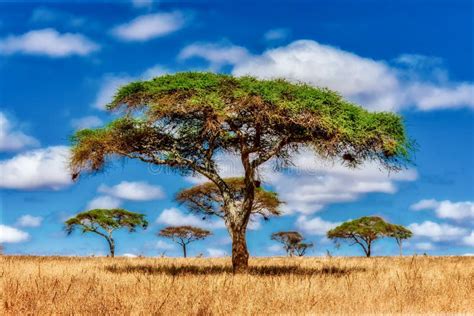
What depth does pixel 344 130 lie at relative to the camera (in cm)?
1850

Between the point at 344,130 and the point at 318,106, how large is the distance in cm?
118

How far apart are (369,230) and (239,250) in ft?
151

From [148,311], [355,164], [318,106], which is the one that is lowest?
[148,311]

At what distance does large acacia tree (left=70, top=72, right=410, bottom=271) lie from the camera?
60.7ft

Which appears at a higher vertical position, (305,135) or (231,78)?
(231,78)

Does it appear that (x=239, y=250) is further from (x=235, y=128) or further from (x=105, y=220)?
(x=105, y=220)

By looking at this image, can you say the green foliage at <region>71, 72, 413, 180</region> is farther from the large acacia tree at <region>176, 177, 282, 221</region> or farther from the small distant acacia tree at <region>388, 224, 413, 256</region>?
the small distant acacia tree at <region>388, 224, 413, 256</region>

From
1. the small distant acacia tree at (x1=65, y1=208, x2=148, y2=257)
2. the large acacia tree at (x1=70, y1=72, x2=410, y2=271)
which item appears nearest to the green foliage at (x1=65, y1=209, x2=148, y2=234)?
the small distant acacia tree at (x1=65, y1=208, x2=148, y2=257)

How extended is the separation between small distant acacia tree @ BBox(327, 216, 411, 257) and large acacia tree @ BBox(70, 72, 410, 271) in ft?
144

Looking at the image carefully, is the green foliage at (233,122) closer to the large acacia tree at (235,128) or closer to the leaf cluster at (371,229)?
the large acacia tree at (235,128)

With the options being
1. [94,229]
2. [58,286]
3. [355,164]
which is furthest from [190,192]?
[58,286]

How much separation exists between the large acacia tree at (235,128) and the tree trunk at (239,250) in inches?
1.4

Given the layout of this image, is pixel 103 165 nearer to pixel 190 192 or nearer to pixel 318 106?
pixel 318 106

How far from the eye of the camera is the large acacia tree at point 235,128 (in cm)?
1850
